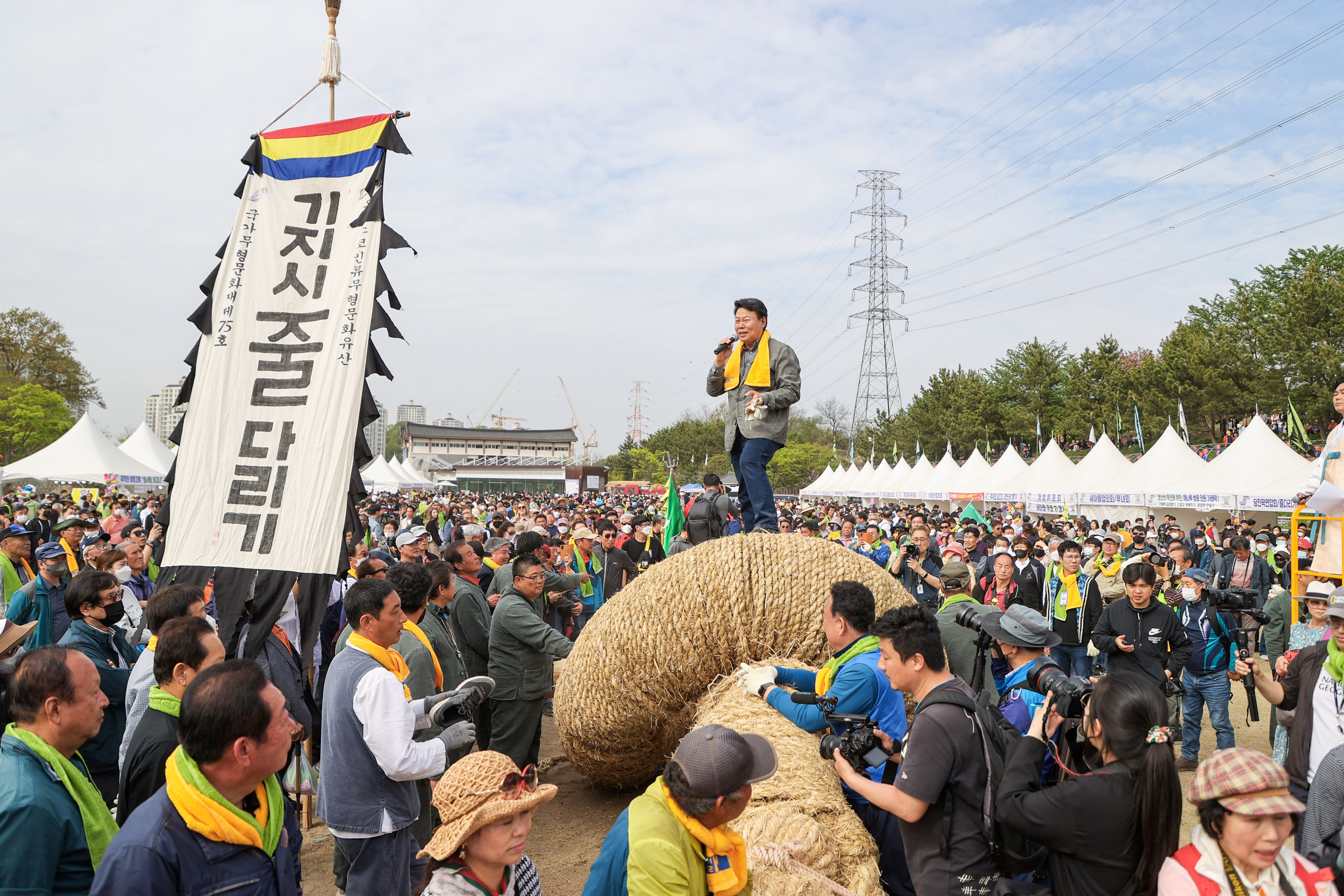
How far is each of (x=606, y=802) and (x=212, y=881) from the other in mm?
4263

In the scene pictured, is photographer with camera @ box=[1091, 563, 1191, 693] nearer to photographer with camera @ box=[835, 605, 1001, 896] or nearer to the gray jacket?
the gray jacket

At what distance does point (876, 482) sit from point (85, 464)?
33.5 meters

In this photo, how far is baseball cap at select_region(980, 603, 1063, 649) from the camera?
3.73 m

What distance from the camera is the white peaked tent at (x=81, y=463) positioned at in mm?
25938

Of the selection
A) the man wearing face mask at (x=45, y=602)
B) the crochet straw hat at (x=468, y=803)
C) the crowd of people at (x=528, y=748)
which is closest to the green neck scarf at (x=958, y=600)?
the crowd of people at (x=528, y=748)

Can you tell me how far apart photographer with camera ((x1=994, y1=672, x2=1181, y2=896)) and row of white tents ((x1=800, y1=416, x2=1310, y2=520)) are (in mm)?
17807

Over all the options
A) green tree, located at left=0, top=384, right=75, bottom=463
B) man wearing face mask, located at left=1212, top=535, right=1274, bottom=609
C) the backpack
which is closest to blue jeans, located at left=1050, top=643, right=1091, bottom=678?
man wearing face mask, located at left=1212, top=535, right=1274, bottom=609

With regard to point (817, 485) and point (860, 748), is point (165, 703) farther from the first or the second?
point (817, 485)

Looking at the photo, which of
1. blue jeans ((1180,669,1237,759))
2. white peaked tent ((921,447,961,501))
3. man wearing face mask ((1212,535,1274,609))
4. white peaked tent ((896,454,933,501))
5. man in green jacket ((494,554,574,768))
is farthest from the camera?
white peaked tent ((896,454,933,501))

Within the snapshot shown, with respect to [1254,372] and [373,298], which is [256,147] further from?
[1254,372]

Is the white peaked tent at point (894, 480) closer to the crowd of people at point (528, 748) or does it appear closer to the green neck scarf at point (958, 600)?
the crowd of people at point (528, 748)

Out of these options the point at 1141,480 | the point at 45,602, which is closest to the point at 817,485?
the point at 1141,480

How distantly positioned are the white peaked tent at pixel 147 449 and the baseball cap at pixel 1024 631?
33.2 m

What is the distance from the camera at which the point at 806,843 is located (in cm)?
321
